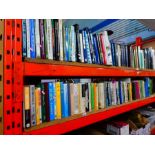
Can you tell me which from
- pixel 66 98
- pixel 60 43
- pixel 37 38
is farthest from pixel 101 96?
pixel 37 38

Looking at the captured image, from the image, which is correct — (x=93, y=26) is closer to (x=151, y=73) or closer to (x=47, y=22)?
(x=151, y=73)

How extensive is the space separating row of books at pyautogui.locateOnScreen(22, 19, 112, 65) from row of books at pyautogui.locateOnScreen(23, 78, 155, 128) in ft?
0.48

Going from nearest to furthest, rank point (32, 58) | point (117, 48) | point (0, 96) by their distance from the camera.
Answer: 1. point (0, 96)
2. point (32, 58)
3. point (117, 48)

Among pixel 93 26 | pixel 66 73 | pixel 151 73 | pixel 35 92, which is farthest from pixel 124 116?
pixel 93 26

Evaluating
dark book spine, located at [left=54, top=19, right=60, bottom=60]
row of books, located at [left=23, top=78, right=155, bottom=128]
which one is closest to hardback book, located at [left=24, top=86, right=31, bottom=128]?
row of books, located at [left=23, top=78, right=155, bottom=128]

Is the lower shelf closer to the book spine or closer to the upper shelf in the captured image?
the book spine

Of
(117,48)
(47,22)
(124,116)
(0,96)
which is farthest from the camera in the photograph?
(124,116)

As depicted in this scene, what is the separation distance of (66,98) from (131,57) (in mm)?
971

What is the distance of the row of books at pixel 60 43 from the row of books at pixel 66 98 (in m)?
0.14

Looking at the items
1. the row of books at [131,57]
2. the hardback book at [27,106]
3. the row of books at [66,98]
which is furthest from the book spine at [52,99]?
the row of books at [131,57]

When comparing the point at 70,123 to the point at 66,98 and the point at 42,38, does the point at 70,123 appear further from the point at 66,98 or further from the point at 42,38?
the point at 42,38

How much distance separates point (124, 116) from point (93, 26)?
1.71 m

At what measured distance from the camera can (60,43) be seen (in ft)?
2.72

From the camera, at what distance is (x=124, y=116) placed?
171cm
